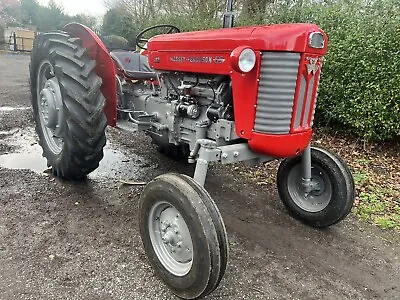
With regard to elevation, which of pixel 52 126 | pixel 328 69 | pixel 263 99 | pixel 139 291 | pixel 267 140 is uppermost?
pixel 328 69

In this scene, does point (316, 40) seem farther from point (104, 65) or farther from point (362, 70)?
point (362, 70)

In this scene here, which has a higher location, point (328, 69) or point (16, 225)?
point (328, 69)

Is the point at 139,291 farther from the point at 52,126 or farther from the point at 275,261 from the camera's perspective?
the point at 52,126

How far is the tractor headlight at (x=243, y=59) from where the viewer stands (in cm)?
242

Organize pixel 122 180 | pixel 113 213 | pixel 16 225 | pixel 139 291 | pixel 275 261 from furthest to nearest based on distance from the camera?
pixel 122 180 → pixel 113 213 → pixel 16 225 → pixel 275 261 → pixel 139 291

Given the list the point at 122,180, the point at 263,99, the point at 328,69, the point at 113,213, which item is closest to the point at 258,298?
the point at 263,99

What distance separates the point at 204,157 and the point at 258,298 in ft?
3.22

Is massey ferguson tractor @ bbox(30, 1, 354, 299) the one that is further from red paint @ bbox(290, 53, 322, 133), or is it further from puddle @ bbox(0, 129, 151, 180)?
puddle @ bbox(0, 129, 151, 180)

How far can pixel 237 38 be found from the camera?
2.69 meters

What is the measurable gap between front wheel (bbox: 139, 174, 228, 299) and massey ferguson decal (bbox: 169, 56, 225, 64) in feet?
3.15

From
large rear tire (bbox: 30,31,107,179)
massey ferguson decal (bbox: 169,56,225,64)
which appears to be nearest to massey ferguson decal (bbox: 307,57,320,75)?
massey ferguson decal (bbox: 169,56,225,64)

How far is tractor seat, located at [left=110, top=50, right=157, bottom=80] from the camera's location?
4.21 m

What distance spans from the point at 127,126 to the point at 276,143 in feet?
5.96

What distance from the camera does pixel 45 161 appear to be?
4629 millimetres
